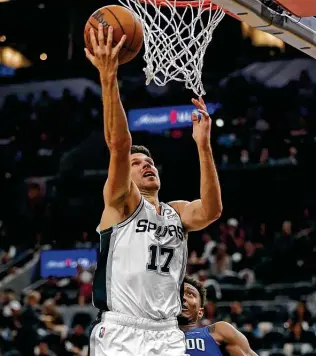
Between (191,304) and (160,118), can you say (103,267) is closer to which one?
(191,304)

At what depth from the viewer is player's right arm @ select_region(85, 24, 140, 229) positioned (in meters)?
3.77

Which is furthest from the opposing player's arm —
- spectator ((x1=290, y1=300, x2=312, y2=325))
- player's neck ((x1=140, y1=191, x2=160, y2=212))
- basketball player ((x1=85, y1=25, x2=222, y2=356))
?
spectator ((x1=290, y1=300, x2=312, y2=325))

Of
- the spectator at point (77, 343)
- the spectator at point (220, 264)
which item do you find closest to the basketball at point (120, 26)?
the spectator at point (77, 343)

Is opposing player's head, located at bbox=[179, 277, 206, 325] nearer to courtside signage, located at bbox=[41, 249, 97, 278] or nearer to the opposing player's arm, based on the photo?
the opposing player's arm

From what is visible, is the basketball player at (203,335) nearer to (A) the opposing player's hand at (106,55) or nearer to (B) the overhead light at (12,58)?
(A) the opposing player's hand at (106,55)

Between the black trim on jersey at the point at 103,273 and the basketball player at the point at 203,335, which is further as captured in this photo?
the basketball player at the point at 203,335

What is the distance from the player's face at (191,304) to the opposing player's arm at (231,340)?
164 millimetres

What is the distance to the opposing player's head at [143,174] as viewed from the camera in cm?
430

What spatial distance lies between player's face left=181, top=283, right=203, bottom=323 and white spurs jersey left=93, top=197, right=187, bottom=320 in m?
1.08

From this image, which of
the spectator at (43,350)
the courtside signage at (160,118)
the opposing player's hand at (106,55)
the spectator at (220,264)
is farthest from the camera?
the courtside signage at (160,118)

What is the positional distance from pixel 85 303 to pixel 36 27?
911 centimetres

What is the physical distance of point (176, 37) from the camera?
5441 mm

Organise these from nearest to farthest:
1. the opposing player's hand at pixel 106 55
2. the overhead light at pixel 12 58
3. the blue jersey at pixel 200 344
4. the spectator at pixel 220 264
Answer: the opposing player's hand at pixel 106 55 < the blue jersey at pixel 200 344 < the spectator at pixel 220 264 < the overhead light at pixel 12 58

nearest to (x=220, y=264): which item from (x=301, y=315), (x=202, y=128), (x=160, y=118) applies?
(x=301, y=315)
